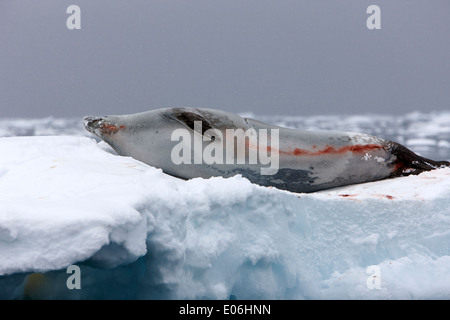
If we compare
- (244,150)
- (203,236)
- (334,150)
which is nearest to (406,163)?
(334,150)

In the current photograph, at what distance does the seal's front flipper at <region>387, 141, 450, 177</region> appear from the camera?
2.71 m

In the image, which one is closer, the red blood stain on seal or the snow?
the snow

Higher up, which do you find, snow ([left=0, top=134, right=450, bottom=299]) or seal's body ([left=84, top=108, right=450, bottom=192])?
seal's body ([left=84, top=108, right=450, bottom=192])

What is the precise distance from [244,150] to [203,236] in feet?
3.01

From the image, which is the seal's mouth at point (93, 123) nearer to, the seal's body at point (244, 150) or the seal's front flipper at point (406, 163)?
the seal's body at point (244, 150)

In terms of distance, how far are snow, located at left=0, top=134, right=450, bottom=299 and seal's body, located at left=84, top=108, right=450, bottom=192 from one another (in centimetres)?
36

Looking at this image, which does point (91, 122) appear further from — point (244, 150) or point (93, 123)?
point (244, 150)

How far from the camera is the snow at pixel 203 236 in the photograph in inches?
50.4

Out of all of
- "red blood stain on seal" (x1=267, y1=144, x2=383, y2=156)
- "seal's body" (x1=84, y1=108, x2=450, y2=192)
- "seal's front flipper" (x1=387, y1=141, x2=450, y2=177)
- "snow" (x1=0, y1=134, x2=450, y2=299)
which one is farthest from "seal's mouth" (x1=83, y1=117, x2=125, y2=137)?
"seal's front flipper" (x1=387, y1=141, x2=450, y2=177)

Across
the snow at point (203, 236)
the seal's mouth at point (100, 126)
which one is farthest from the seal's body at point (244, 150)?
the snow at point (203, 236)

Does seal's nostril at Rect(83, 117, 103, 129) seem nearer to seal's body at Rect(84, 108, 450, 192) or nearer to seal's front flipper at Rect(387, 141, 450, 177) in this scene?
seal's body at Rect(84, 108, 450, 192)

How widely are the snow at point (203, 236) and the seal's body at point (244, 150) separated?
14.1 inches

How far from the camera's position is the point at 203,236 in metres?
1.59
